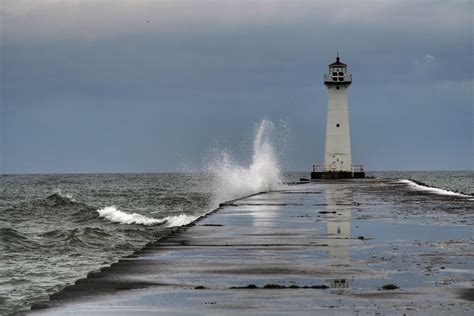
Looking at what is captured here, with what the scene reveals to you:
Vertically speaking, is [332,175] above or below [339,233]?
above

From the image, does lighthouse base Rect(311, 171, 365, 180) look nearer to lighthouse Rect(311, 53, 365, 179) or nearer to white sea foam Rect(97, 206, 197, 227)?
lighthouse Rect(311, 53, 365, 179)

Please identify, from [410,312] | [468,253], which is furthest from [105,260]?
[410,312]

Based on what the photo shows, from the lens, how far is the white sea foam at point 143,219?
97.3 ft

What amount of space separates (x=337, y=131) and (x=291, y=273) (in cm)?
4827

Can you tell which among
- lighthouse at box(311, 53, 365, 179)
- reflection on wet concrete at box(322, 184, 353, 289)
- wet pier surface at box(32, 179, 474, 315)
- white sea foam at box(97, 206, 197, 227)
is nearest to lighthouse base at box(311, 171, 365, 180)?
lighthouse at box(311, 53, 365, 179)

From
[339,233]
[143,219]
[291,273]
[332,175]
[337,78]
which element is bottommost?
[291,273]

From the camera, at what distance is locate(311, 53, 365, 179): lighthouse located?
186 feet

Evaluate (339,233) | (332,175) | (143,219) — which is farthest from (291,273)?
(332,175)

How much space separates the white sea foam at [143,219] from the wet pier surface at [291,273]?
13145mm

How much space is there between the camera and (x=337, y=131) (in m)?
57.1

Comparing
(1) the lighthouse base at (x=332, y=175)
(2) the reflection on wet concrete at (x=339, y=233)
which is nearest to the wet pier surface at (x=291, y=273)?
(2) the reflection on wet concrete at (x=339, y=233)

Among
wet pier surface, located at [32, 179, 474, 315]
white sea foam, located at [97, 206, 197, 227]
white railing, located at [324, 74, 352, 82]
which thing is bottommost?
wet pier surface, located at [32, 179, 474, 315]

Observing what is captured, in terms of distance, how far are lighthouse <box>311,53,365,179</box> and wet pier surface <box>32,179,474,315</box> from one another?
40.2 meters

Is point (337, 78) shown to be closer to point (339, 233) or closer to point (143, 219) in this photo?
point (143, 219)
